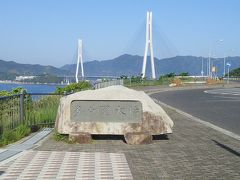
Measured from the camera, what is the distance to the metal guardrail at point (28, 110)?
10.8m

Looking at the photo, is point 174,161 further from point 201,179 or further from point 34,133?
point 34,133

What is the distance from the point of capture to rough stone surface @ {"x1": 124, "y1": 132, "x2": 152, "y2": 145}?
33.2 ft

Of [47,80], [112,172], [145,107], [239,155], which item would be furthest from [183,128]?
[47,80]

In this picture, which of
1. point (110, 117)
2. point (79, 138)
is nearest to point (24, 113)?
point (79, 138)

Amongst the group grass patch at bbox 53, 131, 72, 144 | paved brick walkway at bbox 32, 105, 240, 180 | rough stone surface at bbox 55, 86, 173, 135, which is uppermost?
rough stone surface at bbox 55, 86, 173, 135

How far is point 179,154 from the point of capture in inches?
352

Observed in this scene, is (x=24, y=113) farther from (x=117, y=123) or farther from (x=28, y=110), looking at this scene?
(x=117, y=123)

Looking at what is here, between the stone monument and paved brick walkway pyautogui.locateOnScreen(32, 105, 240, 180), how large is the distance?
30 centimetres

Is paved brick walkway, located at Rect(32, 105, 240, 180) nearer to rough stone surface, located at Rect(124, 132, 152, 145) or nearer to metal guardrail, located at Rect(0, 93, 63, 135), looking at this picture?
rough stone surface, located at Rect(124, 132, 152, 145)

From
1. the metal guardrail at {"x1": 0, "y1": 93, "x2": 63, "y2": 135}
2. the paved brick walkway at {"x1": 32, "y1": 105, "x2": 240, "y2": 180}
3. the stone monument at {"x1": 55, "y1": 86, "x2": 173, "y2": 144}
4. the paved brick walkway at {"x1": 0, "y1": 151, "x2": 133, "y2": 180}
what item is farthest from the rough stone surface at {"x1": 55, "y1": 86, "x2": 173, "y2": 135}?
the paved brick walkway at {"x1": 0, "y1": 151, "x2": 133, "y2": 180}

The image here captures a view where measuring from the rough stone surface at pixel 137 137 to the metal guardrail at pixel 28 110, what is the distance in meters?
2.81

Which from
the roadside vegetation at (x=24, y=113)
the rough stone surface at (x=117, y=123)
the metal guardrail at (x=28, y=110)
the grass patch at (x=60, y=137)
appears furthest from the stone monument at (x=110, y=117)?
the metal guardrail at (x=28, y=110)

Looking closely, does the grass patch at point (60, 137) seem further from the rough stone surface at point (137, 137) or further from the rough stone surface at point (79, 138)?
the rough stone surface at point (137, 137)

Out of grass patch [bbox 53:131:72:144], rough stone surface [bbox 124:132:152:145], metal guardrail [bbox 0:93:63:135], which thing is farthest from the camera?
metal guardrail [bbox 0:93:63:135]
